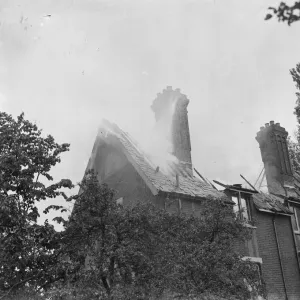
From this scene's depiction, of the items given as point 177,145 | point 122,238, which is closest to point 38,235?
point 122,238

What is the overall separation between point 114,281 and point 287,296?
41.3 ft

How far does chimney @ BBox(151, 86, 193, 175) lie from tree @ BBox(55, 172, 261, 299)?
1002 cm

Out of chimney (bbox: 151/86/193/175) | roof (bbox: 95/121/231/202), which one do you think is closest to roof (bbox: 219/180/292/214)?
roof (bbox: 95/121/231/202)

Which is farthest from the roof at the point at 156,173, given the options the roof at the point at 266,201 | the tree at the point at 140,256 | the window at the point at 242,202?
the tree at the point at 140,256

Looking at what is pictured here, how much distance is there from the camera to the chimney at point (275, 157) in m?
25.3

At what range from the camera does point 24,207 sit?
1239 cm

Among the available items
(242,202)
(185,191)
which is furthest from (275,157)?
(185,191)

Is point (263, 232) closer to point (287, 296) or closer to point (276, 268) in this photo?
point (276, 268)

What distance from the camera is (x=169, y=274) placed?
10703 millimetres

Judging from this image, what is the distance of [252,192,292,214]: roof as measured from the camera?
21.0 meters

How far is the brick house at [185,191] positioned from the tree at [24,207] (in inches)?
196

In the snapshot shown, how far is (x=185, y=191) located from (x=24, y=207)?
769 centimetres

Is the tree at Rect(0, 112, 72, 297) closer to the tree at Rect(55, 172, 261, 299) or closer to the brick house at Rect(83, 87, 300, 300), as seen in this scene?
the tree at Rect(55, 172, 261, 299)

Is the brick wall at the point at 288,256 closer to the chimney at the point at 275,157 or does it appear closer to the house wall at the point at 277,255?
the house wall at the point at 277,255
